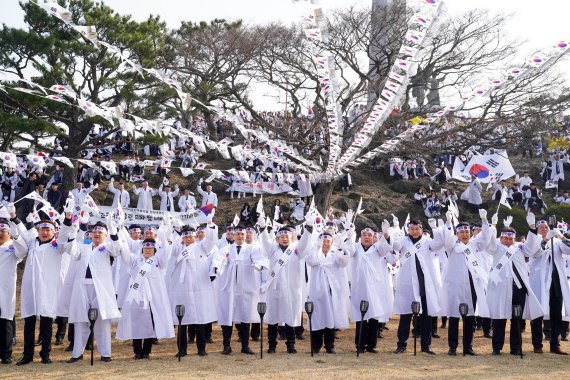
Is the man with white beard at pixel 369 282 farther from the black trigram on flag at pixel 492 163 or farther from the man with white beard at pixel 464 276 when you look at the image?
the black trigram on flag at pixel 492 163

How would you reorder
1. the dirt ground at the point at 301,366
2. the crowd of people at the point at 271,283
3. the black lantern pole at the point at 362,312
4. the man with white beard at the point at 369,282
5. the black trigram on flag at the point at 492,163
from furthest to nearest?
the black trigram on flag at the point at 492,163
the man with white beard at the point at 369,282
the black lantern pole at the point at 362,312
the crowd of people at the point at 271,283
the dirt ground at the point at 301,366

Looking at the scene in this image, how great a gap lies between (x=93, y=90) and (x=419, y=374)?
45.9 ft

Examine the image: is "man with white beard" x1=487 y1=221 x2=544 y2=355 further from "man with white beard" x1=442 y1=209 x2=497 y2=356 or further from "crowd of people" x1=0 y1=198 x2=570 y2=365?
"man with white beard" x1=442 y1=209 x2=497 y2=356

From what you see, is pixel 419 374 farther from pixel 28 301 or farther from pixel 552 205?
pixel 552 205

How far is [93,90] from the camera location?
19859mm

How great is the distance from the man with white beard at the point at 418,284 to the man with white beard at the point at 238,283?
2036mm

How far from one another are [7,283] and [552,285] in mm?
7729

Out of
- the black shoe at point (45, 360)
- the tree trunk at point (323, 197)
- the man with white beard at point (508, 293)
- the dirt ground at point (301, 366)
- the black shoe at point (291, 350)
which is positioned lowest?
the dirt ground at point (301, 366)

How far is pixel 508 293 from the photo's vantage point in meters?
10.4

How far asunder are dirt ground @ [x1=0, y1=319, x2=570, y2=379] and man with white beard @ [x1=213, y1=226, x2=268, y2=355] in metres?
0.49

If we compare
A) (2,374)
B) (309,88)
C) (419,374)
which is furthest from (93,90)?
(419,374)

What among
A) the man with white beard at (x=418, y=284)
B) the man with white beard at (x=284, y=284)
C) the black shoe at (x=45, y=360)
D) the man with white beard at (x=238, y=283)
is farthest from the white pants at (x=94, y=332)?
the man with white beard at (x=418, y=284)

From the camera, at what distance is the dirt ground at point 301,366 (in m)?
8.70

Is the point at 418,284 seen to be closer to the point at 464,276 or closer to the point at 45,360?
the point at 464,276
